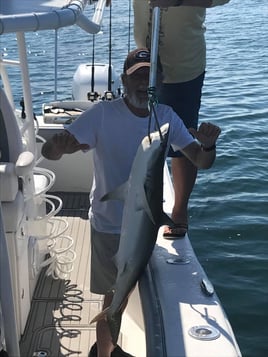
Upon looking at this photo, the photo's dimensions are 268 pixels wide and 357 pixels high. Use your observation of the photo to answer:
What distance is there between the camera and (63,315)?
3502 mm

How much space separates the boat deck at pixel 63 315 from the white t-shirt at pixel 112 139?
797 mm

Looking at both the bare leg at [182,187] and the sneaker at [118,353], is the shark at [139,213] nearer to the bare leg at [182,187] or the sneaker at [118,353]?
the sneaker at [118,353]

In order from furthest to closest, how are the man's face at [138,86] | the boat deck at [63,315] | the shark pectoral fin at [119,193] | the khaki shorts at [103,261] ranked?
1. the boat deck at [63,315]
2. the khaki shorts at [103,261]
3. the man's face at [138,86]
4. the shark pectoral fin at [119,193]

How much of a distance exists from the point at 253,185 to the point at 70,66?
7235 mm

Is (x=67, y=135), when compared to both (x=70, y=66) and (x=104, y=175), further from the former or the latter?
(x=70, y=66)

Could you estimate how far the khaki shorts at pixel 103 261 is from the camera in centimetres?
280

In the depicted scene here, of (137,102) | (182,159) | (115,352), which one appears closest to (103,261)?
(115,352)

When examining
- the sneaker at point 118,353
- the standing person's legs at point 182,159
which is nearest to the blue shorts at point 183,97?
the standing person's legs at point 182,159

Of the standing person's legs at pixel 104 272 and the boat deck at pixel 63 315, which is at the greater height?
the standing person's legs at pixel 104 272

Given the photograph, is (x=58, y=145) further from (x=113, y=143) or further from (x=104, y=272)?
(x=104, y=272)

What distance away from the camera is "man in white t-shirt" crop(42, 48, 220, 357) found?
2.60 meters

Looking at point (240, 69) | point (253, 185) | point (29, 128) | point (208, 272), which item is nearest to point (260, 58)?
point (240, 69)

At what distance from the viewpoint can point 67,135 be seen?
2.59 meters

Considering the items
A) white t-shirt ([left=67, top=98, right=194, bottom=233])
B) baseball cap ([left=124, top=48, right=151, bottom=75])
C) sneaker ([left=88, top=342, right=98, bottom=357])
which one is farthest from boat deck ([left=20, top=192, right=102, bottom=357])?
baseball cap ([left=124, top=48, right=151, bottom=75])
